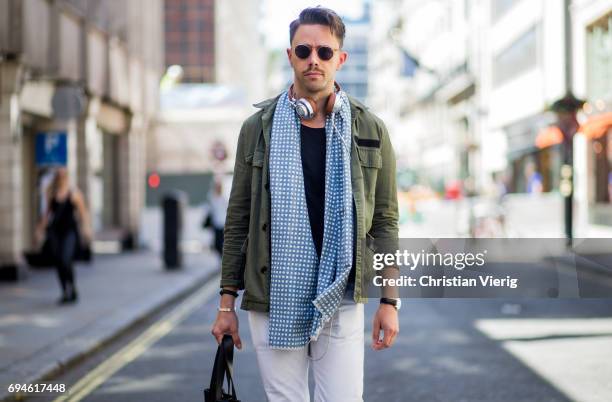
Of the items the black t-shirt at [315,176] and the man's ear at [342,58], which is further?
the man's ear at [342,58]

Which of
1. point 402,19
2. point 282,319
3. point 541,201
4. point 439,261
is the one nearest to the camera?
point 282,319

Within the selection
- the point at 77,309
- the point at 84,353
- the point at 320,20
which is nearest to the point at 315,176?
the point at 320,20

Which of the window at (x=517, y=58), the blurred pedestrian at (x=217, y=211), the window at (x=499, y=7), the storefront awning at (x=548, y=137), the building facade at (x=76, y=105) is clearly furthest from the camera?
the window at (x=499, y=7)

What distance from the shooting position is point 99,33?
19.6m

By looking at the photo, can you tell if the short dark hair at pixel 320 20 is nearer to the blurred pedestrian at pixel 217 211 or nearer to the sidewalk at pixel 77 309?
the sidewalk at pixel 77 309

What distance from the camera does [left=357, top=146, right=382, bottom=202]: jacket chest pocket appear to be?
3.01 m

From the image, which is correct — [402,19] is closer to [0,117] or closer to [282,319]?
[0,117]

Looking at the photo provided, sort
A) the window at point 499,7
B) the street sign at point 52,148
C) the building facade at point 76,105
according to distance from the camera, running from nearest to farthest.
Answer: the building facade at point 76,105
the street sign at point 52,148
the window at point 499,7

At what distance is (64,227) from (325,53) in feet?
28.3

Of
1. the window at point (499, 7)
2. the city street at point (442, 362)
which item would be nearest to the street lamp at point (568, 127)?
the city street at point (442, 362)

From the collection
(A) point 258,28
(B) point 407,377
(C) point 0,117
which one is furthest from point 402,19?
(B) point 407,377

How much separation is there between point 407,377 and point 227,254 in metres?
3.72

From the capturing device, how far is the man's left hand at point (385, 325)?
3.04m

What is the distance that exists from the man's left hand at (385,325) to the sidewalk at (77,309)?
338cm
